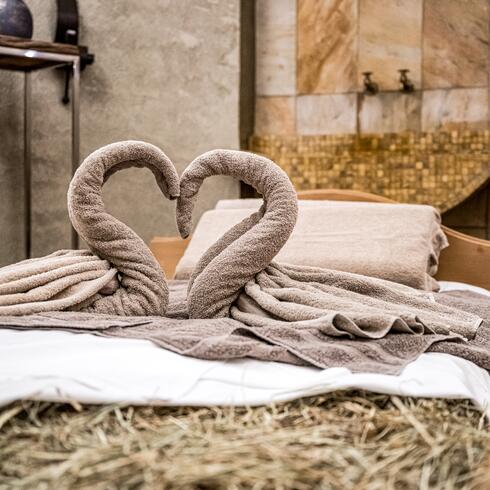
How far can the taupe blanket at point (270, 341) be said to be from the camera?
3.84 feet

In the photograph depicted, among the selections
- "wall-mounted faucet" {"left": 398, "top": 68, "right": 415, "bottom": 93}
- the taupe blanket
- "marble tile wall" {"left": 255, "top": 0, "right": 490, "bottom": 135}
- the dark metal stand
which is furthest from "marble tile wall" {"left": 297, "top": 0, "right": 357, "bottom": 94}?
the taupe blanket

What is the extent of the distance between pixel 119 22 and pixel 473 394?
2643 mm

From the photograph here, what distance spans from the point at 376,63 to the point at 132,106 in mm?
1013

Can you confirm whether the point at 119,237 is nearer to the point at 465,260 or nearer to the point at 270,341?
the point at 270,341

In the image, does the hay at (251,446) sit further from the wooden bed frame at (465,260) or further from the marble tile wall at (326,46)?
the marble tile wall at (326,46)

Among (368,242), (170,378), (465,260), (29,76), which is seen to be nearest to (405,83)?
(465,260)

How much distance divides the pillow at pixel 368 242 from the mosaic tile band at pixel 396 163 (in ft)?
2.60

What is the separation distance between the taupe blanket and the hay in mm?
161

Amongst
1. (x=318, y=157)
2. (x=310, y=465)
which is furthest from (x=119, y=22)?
(x=310, y=465)

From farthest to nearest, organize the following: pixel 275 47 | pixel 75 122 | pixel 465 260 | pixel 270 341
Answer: pixel 275 47 < pixel 75 122 < pixel 465 260 < pixel 270 341

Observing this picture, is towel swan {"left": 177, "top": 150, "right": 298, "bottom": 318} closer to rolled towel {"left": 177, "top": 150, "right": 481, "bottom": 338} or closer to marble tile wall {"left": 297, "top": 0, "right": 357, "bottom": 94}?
rolled towel {"left": 177, "top": 150, "right": 481, "bottom": 338}

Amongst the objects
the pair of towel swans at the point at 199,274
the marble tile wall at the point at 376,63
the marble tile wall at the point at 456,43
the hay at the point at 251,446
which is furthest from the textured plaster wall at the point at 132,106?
the hay at the point at 251,446

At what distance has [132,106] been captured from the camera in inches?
136

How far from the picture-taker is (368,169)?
341 cm
